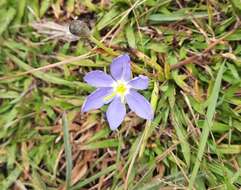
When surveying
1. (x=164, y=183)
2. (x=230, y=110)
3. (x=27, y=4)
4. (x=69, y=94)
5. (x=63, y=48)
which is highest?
(x=27, y=4)

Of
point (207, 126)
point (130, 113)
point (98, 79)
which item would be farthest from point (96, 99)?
point (207, 126)

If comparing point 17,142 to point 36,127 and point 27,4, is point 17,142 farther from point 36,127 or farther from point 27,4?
point 27,4

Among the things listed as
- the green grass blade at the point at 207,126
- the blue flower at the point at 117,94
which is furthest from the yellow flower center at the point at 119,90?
the green grass blade at the point at 207,126

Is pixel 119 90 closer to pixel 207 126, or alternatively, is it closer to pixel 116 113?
pixel 116 113

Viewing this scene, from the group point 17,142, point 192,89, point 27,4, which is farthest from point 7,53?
point 192,89

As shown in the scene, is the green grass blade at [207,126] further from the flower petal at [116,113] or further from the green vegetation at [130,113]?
the flower petal at [116,113]
